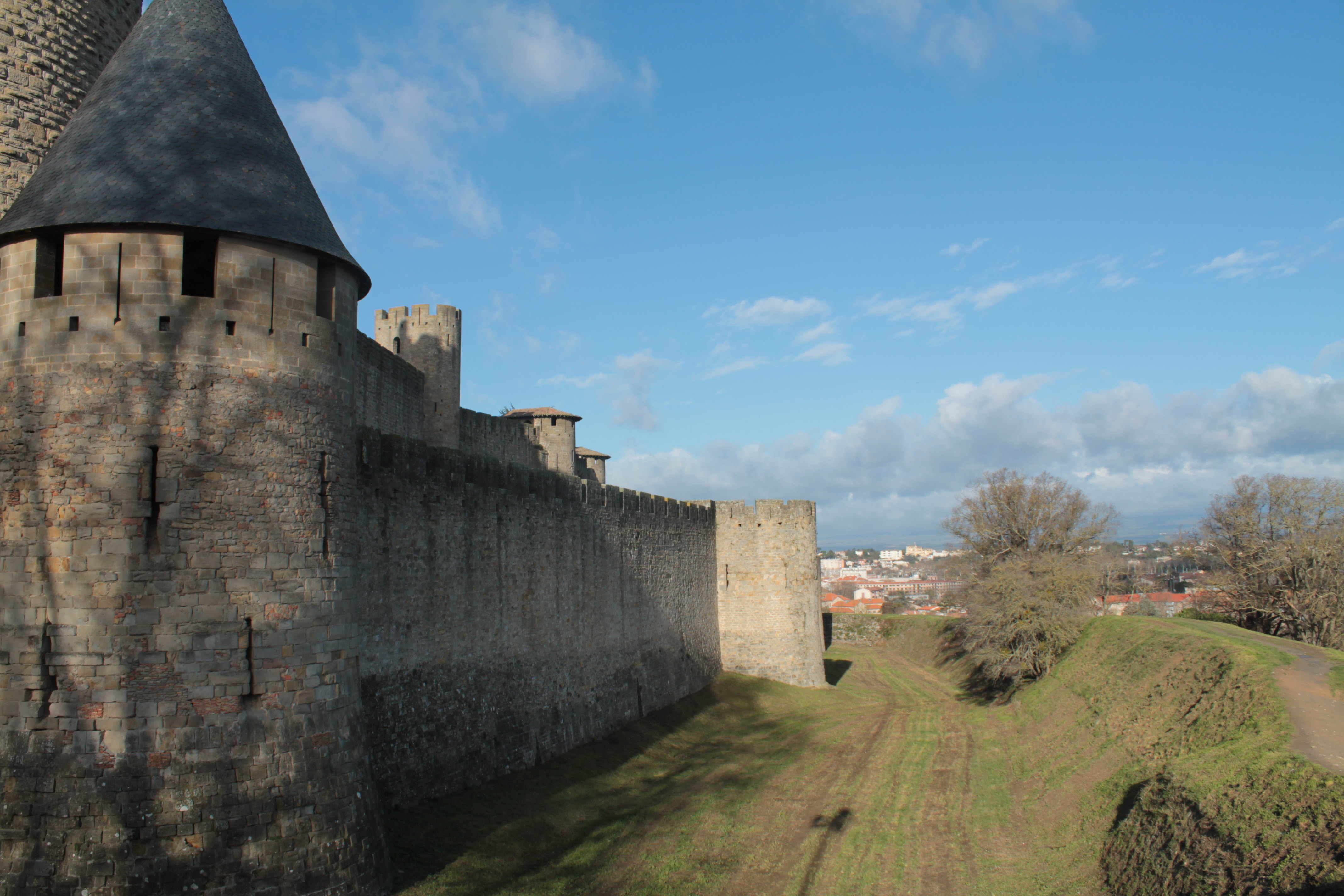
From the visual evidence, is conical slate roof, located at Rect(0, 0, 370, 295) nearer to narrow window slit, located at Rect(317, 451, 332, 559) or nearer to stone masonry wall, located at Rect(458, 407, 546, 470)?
narrow window slit, located at Rect(317, 451, 332, 559)

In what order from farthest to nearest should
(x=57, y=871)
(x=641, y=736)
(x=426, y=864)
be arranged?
(x=641, y=736) → (x=426, y=864) → (x=57, y=871)

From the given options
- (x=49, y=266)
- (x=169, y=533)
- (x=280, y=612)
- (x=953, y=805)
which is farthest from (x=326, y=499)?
(x=953, y=805)

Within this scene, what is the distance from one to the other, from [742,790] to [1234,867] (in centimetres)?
926

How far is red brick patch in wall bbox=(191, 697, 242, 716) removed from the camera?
26.7 ft

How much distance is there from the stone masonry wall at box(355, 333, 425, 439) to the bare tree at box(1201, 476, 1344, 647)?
29.6 m

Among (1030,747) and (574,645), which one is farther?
(1030,747)

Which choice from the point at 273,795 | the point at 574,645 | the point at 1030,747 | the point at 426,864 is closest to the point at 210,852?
the point at 273,795

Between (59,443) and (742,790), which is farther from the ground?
(59,443)

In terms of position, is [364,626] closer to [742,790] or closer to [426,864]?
[426,864]

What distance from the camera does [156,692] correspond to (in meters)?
8.04

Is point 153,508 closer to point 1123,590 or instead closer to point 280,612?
point 280,612

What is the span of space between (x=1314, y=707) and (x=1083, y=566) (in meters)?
18.6

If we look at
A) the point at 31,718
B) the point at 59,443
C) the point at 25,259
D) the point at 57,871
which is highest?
the point at 25,259

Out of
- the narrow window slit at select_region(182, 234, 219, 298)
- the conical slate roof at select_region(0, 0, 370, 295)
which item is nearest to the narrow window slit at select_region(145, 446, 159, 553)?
the conical slate roof at select_region(0, 0, 370, 295)
